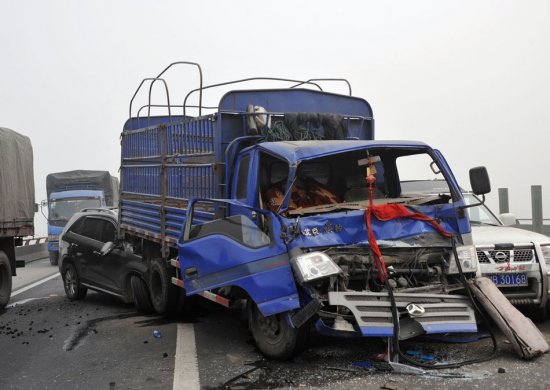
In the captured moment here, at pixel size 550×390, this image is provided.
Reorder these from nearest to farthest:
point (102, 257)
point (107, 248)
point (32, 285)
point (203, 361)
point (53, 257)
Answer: point (203, 361), point (107, 248), point (102, 257), point (32, 285), point (53, 257)

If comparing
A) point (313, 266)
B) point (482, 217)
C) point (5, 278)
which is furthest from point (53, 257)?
point (313, 266)

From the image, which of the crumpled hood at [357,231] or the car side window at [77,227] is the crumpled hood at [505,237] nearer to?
the crumpled hood at [357,231]

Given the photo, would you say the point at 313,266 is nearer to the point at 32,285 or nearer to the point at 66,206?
the point at 32,285

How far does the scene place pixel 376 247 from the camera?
5.04 meters

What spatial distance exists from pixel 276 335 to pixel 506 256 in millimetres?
2756

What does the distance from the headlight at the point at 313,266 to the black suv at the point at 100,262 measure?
4363 mm

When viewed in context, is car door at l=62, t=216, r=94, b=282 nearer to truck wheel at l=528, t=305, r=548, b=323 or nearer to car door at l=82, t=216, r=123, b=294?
car door at l=82, t=216, r=123, b=294

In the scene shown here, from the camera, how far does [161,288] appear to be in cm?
802

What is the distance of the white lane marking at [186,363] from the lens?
4.75 m

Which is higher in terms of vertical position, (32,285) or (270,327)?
(270,327)

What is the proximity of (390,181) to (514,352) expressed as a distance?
253cm

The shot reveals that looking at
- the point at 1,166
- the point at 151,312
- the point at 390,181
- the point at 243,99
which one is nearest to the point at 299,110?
the point at 243,99

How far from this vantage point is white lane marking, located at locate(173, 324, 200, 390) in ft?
15.6

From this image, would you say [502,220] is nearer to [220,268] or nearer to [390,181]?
[390,181]
